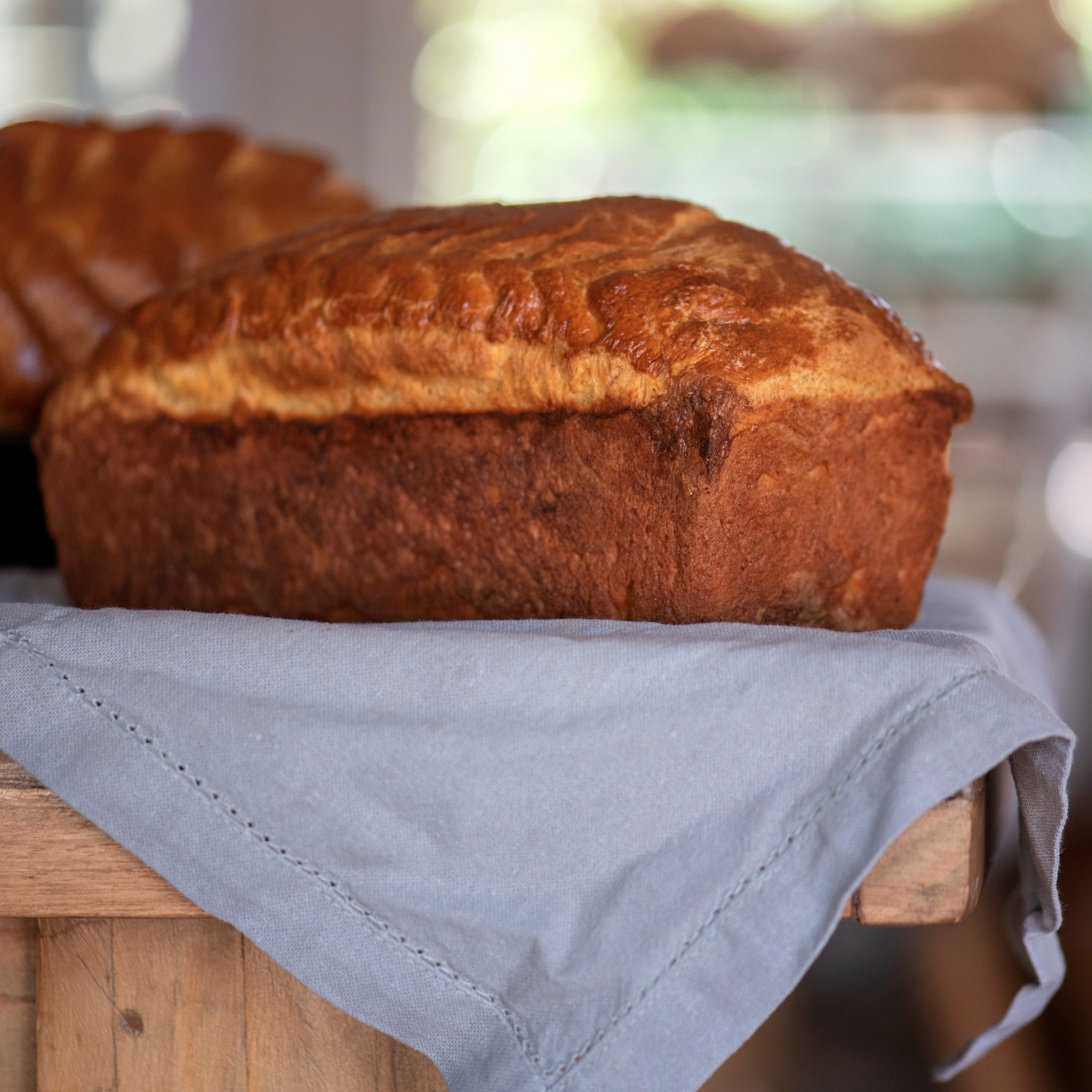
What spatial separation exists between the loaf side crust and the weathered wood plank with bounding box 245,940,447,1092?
9.4 inches

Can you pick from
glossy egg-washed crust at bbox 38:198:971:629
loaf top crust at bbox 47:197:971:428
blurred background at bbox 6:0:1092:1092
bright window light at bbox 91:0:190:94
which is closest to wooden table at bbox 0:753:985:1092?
glossy egg-washed crust at bbox 38:198:971:629

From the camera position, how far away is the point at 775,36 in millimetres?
3465

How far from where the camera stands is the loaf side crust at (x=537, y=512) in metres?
0.66

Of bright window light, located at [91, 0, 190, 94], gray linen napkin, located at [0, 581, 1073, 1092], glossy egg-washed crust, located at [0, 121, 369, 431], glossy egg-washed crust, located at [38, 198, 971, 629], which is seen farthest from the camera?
bright window light, located at [91, 0, 190, 94]

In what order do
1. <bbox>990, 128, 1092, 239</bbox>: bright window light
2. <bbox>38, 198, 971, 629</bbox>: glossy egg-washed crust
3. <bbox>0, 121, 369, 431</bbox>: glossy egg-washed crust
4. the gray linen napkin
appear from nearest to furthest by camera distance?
the gray linen napkin < <bbox>38, 198, 971, 629</bbox>: glossy egg-washed crust < <bbox>0, 121, 369, 431</bbox>: glossy egg-washed crust < <bbox>990, 128, 1092, 239</bbox>: bright window light

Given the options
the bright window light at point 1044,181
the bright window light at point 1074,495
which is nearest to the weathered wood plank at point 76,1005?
the bright window light at point 1074,495

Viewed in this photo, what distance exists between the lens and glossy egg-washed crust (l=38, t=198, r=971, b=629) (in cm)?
65

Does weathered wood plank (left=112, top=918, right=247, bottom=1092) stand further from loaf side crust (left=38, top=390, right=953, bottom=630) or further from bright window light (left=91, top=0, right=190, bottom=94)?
bright window light (left=91, top=0, right=190, bottom=94)

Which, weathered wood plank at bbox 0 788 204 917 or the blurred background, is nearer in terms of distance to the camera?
weathered wood plank at bbox 0 788 204 917

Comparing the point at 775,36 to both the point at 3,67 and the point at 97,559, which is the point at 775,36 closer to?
the point at 3,67

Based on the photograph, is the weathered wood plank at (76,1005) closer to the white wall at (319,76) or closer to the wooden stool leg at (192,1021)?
the wooden stool leg at (192,1021)

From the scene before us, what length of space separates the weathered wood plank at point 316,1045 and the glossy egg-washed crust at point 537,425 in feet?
0.78

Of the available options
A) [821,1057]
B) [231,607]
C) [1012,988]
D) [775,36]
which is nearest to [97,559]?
[231,607]

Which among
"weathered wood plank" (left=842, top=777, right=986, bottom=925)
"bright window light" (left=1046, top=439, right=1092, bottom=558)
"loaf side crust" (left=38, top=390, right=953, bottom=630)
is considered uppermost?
"loaf side crust" (left=38, top=390, right=953, bottom=630)
